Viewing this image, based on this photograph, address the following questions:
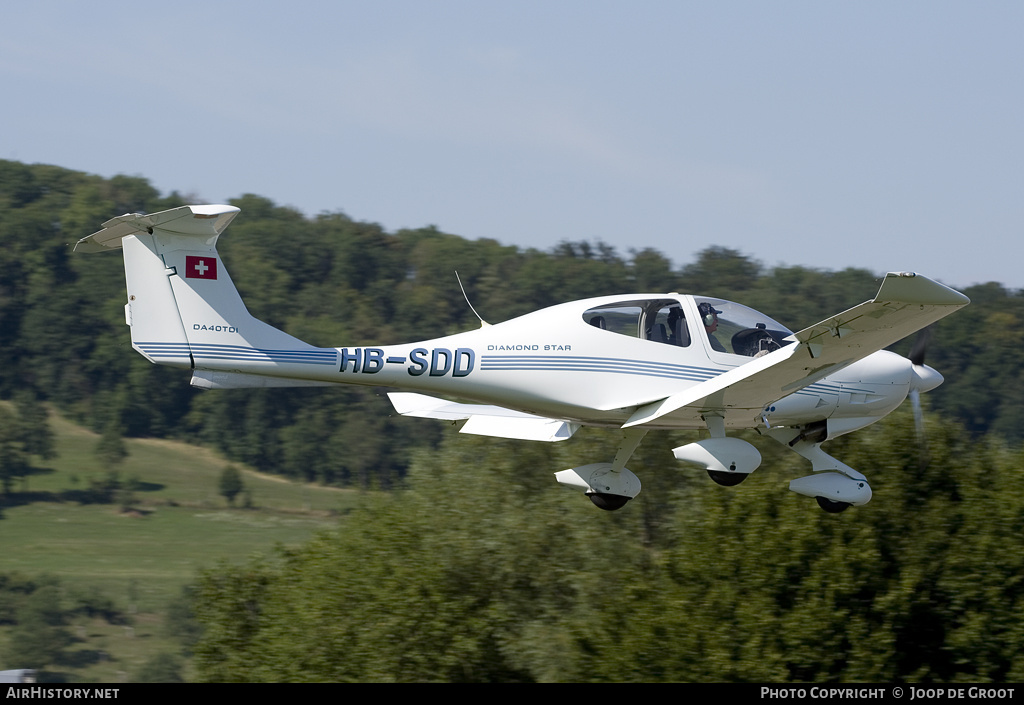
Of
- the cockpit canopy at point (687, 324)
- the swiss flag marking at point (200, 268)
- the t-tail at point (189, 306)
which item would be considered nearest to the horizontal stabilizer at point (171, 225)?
the t-tail at point (189, 306)

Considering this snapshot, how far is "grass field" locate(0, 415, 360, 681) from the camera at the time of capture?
58.6 metres

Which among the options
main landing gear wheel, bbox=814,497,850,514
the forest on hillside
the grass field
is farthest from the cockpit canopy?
the grass field

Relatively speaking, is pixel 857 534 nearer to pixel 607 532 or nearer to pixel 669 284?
pixel 607 532

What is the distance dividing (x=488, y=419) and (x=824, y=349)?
4.80 metres

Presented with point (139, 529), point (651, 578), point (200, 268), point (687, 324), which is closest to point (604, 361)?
point (687, 324)

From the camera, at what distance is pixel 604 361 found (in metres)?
12.2

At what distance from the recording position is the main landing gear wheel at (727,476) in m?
11.7

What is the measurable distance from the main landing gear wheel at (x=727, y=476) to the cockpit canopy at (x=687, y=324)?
1383mm

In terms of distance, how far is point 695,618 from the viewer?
19.7 metres

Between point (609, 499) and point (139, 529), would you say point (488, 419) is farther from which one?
point (139, 529)

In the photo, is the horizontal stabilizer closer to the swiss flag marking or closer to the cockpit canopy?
the swiss flag marking

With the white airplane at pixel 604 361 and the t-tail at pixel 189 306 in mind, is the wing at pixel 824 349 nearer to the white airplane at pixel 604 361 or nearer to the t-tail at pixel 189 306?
the white airplane at pixel 604 361

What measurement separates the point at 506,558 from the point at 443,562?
Answer: 1.45m
